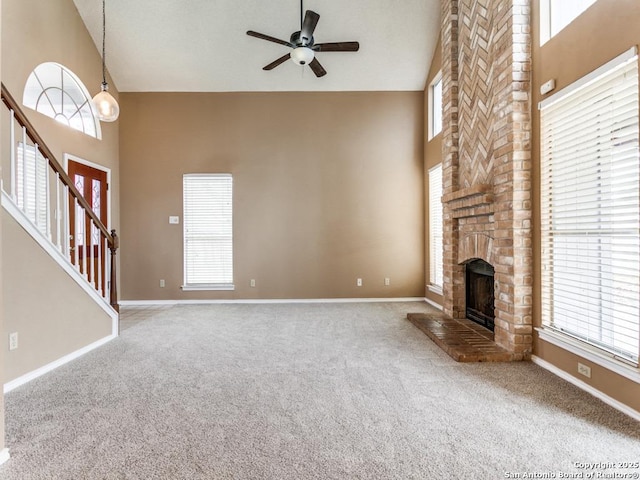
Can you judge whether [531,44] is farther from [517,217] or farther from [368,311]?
[368,311]

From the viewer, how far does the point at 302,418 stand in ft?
7.41

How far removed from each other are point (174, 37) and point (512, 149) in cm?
511

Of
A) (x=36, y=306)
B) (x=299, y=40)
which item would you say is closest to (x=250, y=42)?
(x=299, y=40)

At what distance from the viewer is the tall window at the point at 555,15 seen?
2.83m

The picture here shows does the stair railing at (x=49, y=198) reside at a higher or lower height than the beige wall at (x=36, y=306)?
higher

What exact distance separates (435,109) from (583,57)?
11.6 ft

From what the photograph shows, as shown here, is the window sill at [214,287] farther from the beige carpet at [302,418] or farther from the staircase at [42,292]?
the beige carpet at [302,418]

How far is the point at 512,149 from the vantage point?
321cm

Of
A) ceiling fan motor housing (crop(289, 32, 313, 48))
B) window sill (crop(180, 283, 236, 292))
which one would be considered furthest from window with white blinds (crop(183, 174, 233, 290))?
ceiling fan motor housing (crop(289, 32, 313, 48))

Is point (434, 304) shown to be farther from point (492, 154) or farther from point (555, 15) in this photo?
point (555, 15)

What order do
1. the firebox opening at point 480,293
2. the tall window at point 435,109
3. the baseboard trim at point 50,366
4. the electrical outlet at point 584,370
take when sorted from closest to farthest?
1. the electrical outlet at point 584,370
2. the baseboard trim at point 50,366
3. the firebox opening at point 480,293
4. the tall window at point 435,109

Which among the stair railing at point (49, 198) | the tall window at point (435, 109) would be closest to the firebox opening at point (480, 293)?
A: the tall window at point (435, 109)

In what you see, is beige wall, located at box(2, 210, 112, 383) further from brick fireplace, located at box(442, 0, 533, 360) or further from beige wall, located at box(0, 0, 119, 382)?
brick fireplace, located at box(442, 0, 533, 360)

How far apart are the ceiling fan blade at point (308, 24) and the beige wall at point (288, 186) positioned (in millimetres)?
2587
